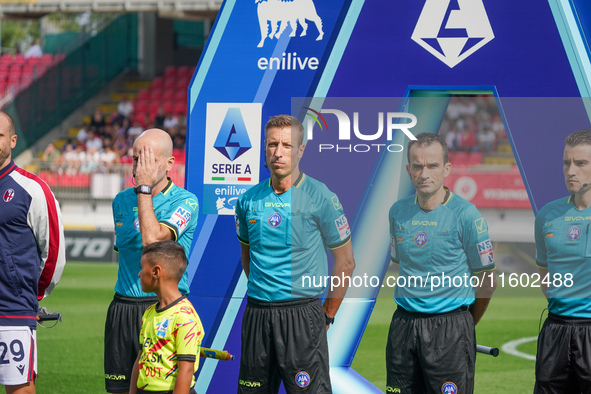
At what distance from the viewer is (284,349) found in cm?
403

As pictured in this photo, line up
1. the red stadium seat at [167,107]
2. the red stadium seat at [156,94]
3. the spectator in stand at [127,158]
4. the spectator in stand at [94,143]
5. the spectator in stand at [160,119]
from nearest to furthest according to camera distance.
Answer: the spectator in stand at [127,158]
the spectator in stand at [94,143]
the spectator in stand at [160,119]
the red stadium seat at [167,107]
the red stadium seat at [156,94]

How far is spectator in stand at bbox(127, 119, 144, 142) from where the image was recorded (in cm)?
2142

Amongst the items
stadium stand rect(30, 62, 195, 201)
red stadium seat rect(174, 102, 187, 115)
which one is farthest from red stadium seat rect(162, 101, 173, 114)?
red stadium seat rect(174, 102, 187, 115)

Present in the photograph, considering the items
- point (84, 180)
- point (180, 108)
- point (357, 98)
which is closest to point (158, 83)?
point (180, 108)

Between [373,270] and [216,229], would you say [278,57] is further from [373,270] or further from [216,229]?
[373,270]

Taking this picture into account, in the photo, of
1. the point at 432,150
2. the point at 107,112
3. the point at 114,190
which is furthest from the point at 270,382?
the point at 107,112

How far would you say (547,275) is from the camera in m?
4.19

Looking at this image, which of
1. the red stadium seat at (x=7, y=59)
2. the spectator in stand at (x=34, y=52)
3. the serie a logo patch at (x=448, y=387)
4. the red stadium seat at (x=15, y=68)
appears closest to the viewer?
the serie a logo patch at (x=448, y=387)

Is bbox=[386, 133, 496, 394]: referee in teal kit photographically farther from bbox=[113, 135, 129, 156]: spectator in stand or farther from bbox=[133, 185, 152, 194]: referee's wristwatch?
bbox=[113, 135, 129, 156]: spectator in stand

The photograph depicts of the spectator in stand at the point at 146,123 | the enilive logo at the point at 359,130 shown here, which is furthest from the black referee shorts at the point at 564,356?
the spectator in stand at the point at 146,123

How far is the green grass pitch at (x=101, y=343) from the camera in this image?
693 cm

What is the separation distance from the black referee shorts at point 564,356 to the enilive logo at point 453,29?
5.37ft

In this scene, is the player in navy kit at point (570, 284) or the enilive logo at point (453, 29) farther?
the enilive logo at point (453, 29)

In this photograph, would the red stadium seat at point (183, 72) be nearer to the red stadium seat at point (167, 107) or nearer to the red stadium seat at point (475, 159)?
the red stadium seat at point (167, 107)
